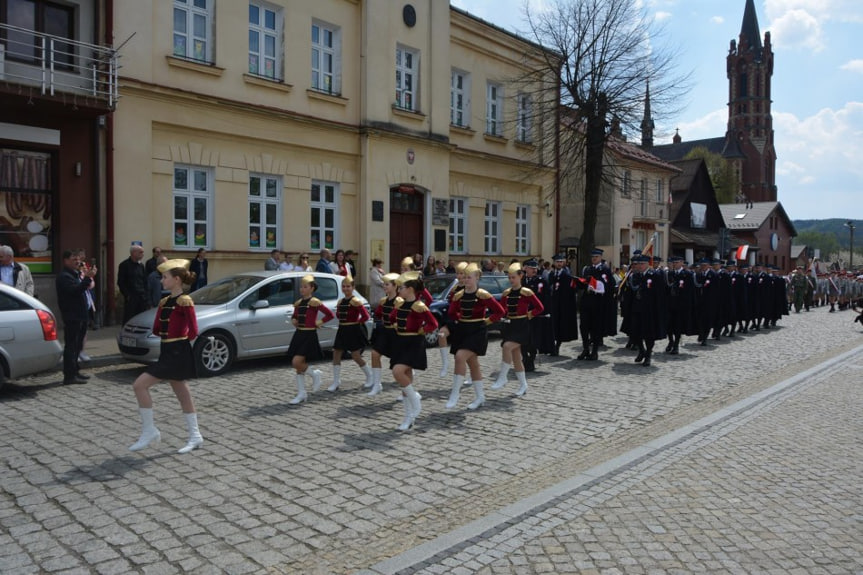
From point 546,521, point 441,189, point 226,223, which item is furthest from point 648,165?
point 546,521

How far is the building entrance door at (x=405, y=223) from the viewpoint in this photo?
21484 millimetres

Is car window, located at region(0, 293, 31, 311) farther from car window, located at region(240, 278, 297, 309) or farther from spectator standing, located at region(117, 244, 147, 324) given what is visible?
spectator standing, located at region(117, 244, 147, 324)

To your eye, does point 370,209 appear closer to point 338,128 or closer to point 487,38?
point 338,128

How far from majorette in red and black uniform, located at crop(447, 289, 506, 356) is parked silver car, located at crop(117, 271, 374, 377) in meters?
1.78

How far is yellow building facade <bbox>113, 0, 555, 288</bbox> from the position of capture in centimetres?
1551

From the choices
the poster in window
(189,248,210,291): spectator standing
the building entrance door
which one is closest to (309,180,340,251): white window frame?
the building entrance door

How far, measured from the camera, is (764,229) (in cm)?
6306

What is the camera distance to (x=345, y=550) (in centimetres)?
430

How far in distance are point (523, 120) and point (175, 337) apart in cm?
2184

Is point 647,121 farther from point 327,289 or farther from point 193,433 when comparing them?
point 193,433

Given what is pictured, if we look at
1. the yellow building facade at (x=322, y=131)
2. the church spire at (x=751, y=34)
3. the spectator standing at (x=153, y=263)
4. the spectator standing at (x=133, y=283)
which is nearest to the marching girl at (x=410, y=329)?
the spectator standing at (x=133, y=283)

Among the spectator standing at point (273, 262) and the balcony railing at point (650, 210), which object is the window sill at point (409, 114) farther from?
the balcony railing at point (650, 210)

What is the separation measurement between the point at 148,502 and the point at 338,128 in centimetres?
→ 1544

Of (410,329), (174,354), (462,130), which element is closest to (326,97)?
(462,130)
